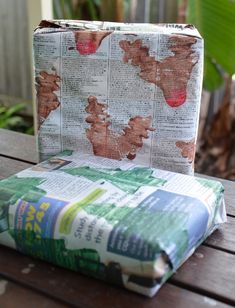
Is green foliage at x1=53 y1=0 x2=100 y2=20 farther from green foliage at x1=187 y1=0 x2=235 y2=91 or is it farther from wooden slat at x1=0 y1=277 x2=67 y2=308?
wooden slat at x1=0 y1=277 x2=67 y2=308

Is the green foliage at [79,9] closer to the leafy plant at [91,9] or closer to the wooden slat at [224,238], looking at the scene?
the leafy plant at [91,9]

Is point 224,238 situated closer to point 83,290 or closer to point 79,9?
point 83,290

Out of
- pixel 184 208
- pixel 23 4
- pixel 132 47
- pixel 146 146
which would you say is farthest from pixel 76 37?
pixel 23 4

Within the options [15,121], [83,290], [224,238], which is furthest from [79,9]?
[83,290]

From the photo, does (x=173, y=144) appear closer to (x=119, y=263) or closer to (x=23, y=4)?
(x=119, y=263)

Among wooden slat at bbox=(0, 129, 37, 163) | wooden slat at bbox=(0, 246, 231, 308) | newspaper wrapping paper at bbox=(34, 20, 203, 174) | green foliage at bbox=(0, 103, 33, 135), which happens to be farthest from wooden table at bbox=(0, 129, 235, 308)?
green foliage at bbox=(0, 103, 33, 135)

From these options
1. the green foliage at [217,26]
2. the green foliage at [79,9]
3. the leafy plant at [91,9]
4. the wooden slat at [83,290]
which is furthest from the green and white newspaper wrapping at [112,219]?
the green foliage at [79,9]
